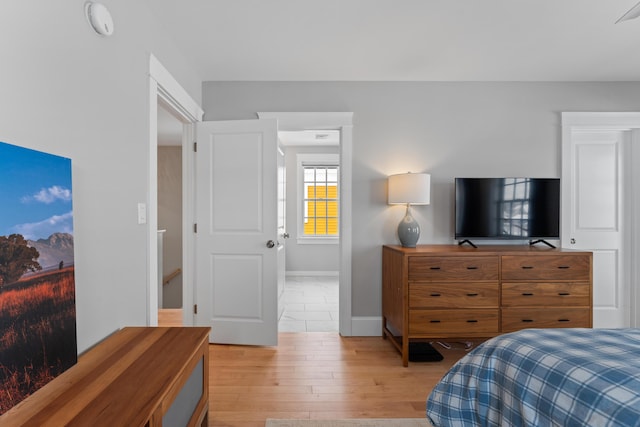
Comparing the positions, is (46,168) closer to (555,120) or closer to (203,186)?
(203,186)

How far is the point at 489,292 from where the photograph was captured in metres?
2.57

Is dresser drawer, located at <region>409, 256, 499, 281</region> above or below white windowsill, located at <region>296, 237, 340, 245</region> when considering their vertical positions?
above

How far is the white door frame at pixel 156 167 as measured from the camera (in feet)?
6.61

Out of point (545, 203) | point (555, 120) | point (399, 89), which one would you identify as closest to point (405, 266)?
point (545, 203)

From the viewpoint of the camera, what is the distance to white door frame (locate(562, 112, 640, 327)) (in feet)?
10.4

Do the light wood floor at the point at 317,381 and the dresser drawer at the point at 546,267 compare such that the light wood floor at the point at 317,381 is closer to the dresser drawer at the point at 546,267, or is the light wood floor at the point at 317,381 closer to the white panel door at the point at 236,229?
the white panel door at the point at 236,229

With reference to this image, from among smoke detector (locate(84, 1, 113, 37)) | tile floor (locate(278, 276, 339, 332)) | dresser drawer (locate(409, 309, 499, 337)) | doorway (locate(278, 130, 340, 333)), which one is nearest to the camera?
smoke detector (locate(84, 1, 113, 37))

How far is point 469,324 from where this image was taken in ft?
8.41

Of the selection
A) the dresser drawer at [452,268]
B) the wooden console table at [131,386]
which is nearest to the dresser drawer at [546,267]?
the dresser drawer at [452,268]

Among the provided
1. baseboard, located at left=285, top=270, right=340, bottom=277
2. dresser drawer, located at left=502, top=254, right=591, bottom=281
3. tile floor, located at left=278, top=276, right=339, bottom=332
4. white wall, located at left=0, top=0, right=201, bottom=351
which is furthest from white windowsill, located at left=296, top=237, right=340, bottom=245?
white wall, located at left=0, top=0, right=201, bottom=351

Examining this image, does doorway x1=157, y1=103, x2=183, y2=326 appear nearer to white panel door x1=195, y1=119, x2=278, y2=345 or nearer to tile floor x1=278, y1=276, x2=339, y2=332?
tile floor x1=278, y1=276, x2=339, y2=332

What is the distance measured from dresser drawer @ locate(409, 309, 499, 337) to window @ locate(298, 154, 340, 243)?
3656 mm

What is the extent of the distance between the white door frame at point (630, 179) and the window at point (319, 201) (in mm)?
3685

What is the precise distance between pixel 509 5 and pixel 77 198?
263 cm
